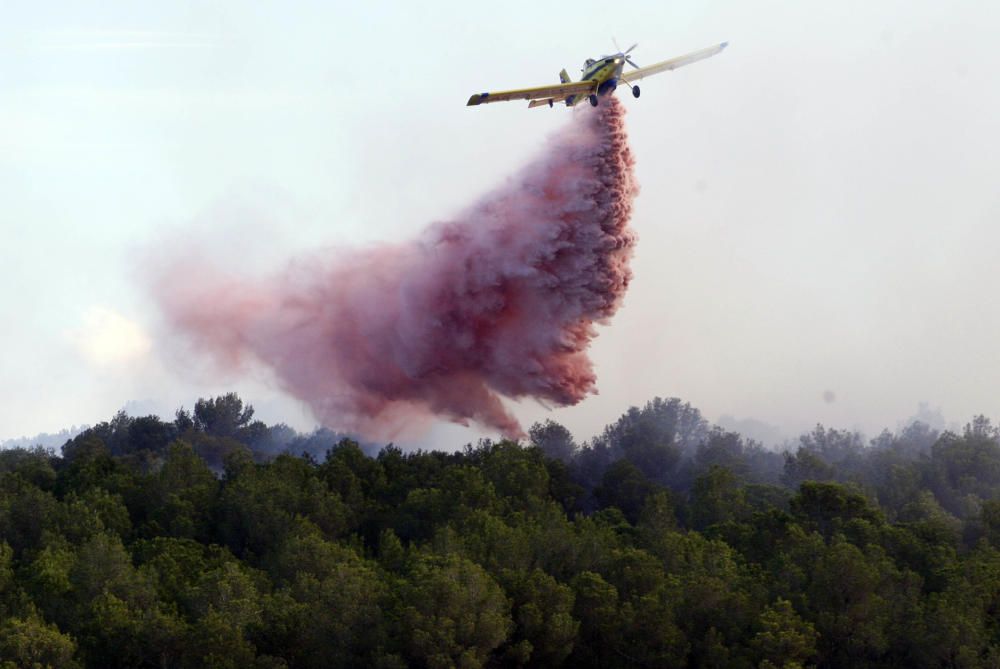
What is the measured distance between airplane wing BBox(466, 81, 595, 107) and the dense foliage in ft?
69.7

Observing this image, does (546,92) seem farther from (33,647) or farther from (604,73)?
(33,647)

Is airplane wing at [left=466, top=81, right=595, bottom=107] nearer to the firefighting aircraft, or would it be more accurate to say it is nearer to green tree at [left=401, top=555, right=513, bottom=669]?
the firefighting aircraft

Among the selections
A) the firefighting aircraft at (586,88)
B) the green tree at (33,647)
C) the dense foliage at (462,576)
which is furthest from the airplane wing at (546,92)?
the green tree at (33,647)

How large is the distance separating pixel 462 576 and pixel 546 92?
22.8 metres

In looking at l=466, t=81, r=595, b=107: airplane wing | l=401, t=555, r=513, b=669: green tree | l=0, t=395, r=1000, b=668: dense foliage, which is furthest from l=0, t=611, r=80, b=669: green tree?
l=466, t=81, r=595, b=107: airplane wing

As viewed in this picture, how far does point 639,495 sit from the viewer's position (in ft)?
352

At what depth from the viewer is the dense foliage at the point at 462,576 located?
5697 cm

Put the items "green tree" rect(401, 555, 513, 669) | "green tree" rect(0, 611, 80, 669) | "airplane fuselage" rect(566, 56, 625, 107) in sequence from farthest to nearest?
"airplane fuselage" rect(566, 56, 625, 107), "green tree" rect(401, 555, 513, 669), "green tree" rect(0, 611, 80, 669)

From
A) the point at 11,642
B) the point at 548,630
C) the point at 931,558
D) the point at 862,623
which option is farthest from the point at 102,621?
the point at 931,558

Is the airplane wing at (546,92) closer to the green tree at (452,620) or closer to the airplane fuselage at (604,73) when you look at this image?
the airplane fuselage at (604,73)

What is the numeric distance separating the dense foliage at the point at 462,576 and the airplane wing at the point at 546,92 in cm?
2124

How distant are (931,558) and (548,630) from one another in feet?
80.2

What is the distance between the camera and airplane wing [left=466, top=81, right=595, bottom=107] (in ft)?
211

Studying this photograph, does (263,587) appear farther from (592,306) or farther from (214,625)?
(592,306)
